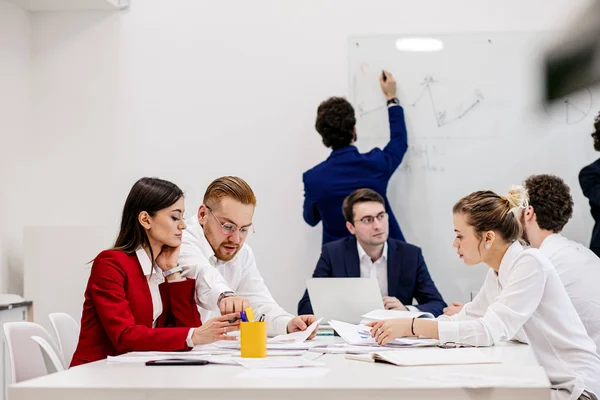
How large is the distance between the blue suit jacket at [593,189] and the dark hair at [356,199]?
1210mm

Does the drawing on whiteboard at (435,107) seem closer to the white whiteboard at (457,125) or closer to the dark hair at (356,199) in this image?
the white whiteboard at (457,125)

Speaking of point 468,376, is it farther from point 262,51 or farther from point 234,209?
point 262,51

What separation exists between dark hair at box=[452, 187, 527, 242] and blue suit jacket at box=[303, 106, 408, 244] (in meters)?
1.73

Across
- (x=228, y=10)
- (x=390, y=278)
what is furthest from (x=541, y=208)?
(x=228, y=10)

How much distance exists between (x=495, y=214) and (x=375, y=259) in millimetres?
1420

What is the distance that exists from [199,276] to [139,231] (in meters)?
0.25

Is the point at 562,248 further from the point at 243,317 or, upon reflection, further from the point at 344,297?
the point at 243,317

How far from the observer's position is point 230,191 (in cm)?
278

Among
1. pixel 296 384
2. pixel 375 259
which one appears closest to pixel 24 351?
pixel 296 384

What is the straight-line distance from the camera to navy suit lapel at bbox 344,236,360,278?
395 cm

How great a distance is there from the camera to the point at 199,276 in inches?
103

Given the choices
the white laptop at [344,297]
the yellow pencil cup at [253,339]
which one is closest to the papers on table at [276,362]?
the yellow pencil cup at [253,339]

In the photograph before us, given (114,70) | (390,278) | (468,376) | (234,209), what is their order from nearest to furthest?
(468,376) < (234,209) < (390,278) < (114,70)

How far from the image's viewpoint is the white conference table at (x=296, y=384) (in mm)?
1493
